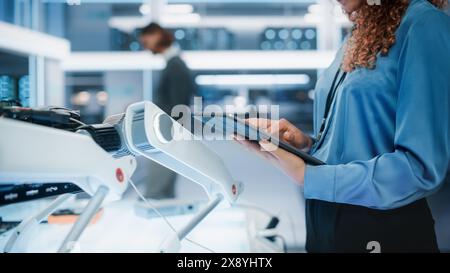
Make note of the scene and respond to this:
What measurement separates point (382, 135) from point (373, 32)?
20 cm

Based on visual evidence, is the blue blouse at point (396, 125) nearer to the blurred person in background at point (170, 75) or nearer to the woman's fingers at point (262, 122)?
the woman's fingers at point (262, 122)

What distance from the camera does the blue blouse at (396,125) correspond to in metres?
0.67

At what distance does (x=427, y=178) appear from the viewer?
703 millimetres

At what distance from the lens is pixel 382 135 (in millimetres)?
748

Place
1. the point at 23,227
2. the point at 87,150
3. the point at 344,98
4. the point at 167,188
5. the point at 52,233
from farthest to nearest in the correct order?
1. the point at 167,188
2. the point at 52,233
3. the point at 23,227
4. the point at 344,98
5. the point at 87,150

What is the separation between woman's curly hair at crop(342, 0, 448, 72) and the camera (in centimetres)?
75

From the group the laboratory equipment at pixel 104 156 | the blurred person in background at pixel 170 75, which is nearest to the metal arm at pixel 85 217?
the laboratory equipment at pixel 104 156

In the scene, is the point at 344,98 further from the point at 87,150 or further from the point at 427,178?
the point at 87,150

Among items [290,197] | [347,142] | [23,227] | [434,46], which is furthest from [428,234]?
[290,197]

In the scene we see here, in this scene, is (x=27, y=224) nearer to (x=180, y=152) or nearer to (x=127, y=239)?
(x=127, y=239)

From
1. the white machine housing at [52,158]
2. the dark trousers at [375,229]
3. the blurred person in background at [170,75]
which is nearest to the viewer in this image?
the white machine housing at [52,158]

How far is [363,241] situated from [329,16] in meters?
0.75

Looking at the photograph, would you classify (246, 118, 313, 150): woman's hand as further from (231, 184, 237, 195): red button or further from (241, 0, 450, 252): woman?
(231, 184, 237, 195): red button

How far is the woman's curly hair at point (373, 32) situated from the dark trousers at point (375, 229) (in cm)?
29
